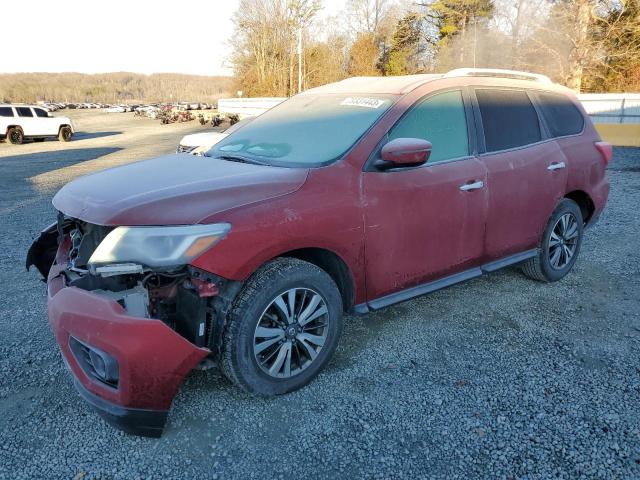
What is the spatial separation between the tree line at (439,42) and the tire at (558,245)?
21.6 meters

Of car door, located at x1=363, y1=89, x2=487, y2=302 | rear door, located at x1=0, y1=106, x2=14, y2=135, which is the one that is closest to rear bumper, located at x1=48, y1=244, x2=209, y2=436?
car door, located at x1=363, y1=89, x2=487, y2=302

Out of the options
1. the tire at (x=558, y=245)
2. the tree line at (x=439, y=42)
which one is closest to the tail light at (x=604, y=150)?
the tire at (x=558, y=245)

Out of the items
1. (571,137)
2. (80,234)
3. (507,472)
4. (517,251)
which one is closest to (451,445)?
(507,472)

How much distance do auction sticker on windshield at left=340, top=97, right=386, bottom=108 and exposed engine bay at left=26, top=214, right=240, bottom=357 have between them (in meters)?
1.56

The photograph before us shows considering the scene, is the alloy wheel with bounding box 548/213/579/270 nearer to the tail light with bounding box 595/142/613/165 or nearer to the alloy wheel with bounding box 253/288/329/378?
the tail light with bounding box 595/142/613/165

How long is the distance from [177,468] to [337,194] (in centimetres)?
161

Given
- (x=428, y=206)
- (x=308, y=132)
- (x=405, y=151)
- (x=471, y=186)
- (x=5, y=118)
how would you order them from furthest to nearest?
(x=5, y=118) → (x=471, y=186) → (x=308, y=132) → (x=428, y=206) → (x=405, y=151)

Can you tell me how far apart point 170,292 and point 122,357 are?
0.41m

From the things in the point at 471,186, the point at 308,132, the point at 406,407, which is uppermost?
the point at 308,132

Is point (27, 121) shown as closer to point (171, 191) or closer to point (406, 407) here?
point (171, 191)

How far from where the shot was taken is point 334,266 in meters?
2.93

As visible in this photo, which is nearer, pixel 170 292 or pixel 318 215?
pixel 170 292

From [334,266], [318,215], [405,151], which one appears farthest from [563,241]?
[318,215]

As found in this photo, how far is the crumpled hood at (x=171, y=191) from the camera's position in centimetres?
236
